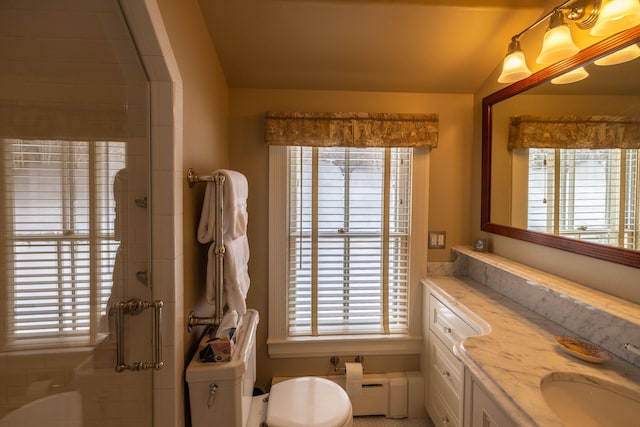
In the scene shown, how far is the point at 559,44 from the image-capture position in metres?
1.25

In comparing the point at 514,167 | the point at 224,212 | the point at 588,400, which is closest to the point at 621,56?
the point at 514,167

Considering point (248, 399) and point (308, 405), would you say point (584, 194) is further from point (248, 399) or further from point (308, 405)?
point (248, 399)

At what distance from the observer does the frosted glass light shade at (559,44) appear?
4.07 ft

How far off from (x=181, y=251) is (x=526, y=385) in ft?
4.11

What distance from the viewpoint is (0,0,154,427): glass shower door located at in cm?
90

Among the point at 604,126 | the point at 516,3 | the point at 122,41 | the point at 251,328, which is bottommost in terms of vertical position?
the point at 251,328

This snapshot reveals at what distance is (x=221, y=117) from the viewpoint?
1.86 meters

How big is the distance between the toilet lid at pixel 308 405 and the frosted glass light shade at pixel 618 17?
1908 millimetres

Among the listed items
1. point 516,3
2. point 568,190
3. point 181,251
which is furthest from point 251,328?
point 516,3

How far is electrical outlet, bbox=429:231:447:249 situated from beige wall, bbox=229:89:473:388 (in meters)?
0.04

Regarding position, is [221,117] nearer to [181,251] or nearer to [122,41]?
[122,41]

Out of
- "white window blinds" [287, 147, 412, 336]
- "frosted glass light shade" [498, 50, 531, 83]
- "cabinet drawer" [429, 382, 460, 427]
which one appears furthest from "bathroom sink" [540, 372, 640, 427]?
"frosted glass light shade" [498, 50, 531, 83]

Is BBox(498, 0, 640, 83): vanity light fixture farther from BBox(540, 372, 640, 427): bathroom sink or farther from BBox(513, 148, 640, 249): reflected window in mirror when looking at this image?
BBox(540, 372, 640, 427): bathroom sink

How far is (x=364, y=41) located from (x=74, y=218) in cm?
161
